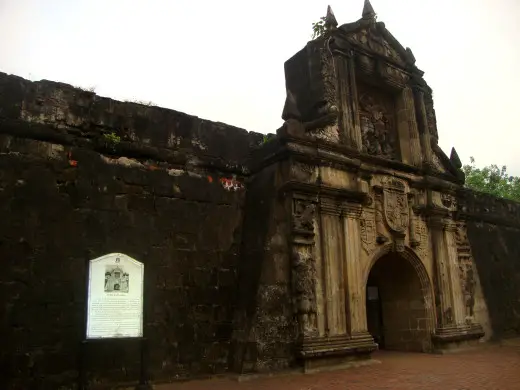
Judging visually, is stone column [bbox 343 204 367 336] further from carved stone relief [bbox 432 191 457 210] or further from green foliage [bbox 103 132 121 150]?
green foliage [bbox 103 132 121 150]

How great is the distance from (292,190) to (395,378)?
3.42m

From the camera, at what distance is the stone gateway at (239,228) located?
22.6 ft

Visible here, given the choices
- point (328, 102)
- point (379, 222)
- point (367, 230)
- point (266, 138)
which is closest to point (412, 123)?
point (328, 102)

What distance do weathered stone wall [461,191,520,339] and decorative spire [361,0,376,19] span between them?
194 inches

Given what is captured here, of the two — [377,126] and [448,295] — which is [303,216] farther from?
[448,295]

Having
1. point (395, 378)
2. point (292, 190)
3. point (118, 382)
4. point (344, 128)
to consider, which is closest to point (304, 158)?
point (292, 190)

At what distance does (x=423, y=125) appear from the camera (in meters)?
11.8

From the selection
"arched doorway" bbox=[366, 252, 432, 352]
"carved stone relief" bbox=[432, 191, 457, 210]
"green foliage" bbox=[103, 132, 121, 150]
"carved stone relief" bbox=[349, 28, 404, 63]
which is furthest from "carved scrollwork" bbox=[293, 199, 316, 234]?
"carved stone relief" bbox=[349, 28, 404, 63]

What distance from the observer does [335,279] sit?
867 cm

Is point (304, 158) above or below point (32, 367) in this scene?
above

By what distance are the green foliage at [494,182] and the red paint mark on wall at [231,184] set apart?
21.7 metres

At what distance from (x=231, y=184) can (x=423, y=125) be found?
5.37m

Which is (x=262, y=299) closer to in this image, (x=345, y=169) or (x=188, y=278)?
(x=188, y=278)

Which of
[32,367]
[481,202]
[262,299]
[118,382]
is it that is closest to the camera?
[32,367]
